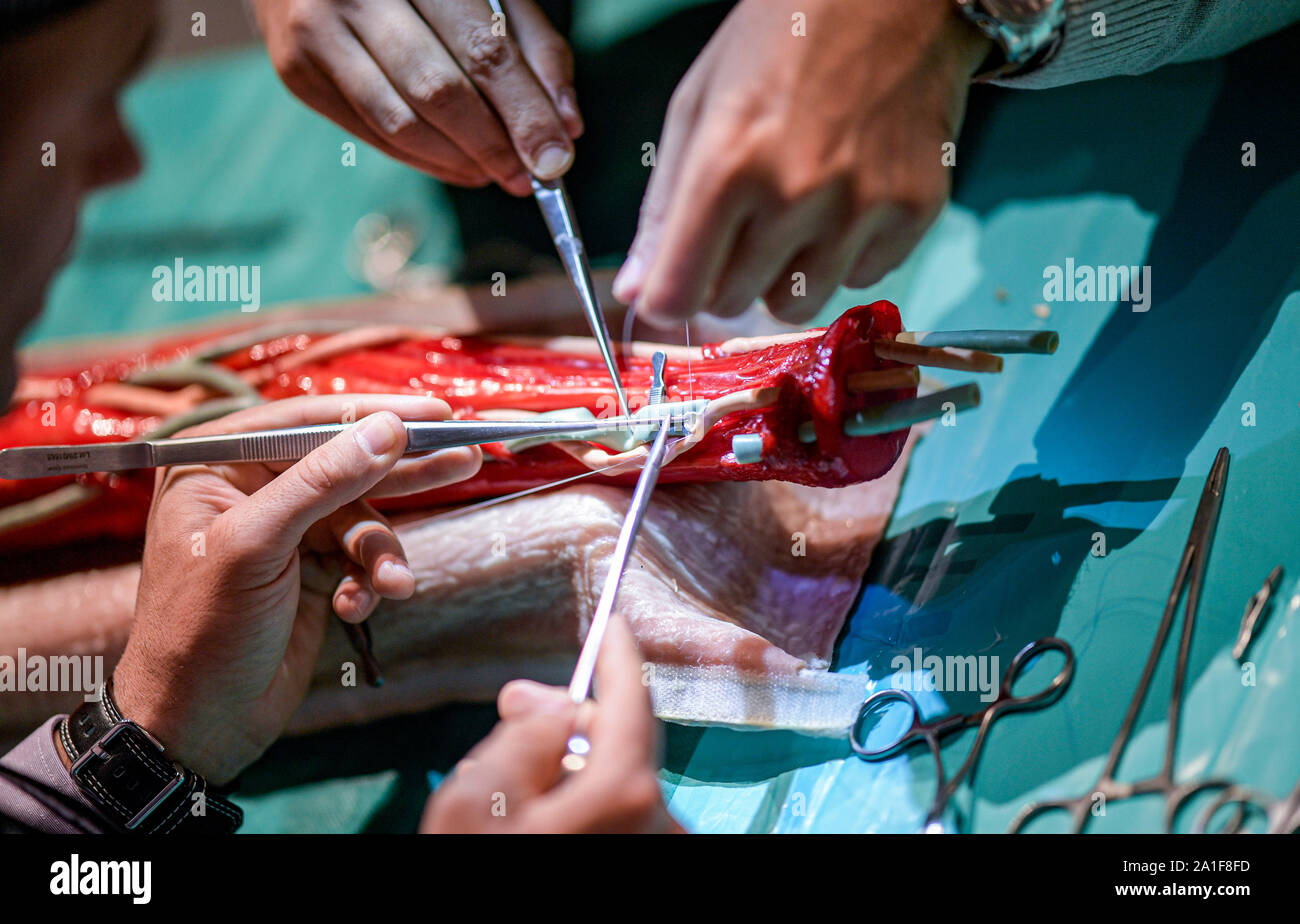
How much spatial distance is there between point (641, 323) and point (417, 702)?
316mm

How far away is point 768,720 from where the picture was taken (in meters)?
0.52

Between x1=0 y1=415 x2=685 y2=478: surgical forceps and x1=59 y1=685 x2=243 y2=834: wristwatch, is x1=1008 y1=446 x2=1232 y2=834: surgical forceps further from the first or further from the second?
x1=59 y1=685 x2=243 y2=834: wristwatch

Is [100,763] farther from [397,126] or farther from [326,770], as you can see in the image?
[397,126]

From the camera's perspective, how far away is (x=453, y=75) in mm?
613

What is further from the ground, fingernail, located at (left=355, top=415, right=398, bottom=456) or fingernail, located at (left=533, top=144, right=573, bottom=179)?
fingernail, located at (left=533, top=144, right=573, bottom=179)

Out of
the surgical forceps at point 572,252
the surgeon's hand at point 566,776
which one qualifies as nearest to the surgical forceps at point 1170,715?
the surgeon's hand at point 566,776

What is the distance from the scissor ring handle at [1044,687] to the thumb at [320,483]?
336 mm

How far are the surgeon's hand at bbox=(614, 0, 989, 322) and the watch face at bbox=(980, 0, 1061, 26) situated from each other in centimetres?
1

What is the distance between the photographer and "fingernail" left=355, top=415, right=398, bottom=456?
492 mm

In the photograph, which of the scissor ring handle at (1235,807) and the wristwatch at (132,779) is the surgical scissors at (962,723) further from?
the wristwatch at (132,779)

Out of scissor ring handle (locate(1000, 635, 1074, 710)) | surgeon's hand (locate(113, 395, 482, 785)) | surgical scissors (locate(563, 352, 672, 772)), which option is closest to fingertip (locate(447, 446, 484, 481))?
surgeon's hand (locate(113, 395, 482, 785))

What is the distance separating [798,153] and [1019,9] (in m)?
0.16

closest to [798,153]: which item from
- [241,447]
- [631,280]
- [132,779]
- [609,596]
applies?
[631,280]

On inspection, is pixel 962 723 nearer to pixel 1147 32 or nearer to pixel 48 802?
pixel 1147 32
